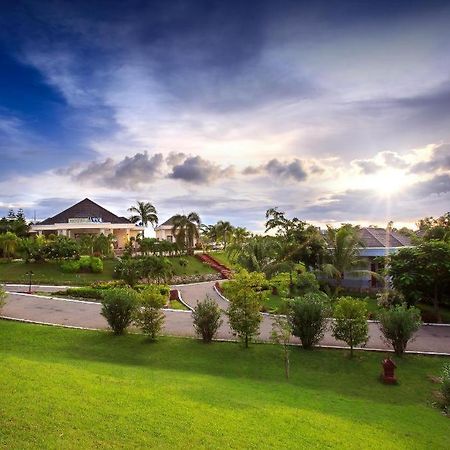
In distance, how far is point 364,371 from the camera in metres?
16.3

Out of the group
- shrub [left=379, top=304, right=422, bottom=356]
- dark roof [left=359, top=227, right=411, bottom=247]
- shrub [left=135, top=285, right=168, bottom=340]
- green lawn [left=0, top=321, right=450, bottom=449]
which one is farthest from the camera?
dark roof [left=359, top=227, right=411, bottom=247]

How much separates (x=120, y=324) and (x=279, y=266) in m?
14.9

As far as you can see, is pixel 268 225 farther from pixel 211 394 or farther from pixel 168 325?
pixel 211 394

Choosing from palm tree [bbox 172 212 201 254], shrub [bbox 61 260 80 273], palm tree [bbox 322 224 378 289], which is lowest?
shrub [bbox 61 260 80 273]

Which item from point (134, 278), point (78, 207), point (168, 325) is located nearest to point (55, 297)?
point (134, 278)

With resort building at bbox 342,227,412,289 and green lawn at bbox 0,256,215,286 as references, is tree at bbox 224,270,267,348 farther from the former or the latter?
green lawn at bbox 0,256,215,286

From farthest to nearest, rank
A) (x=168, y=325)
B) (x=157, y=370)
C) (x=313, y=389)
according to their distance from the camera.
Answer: (x=168, y=325) → (x=157, y=370) → (x=313, y=389)

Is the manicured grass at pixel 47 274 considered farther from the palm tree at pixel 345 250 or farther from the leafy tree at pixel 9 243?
the palm tree at pixel 345 250

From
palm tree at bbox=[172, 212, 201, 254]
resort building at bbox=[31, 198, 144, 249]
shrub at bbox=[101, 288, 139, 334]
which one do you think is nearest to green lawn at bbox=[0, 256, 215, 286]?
palm tree at bbox=[172, 212, 201, 254]

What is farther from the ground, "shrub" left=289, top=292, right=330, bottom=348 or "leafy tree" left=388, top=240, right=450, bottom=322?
"leafy tree" left=388, top=240, right=450, bottom=322

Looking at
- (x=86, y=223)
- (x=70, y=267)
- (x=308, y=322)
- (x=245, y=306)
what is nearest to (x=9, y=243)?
(x=70, y=267)

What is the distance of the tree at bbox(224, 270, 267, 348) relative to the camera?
60.3 feet

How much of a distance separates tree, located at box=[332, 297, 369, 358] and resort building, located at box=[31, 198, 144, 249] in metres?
43.1

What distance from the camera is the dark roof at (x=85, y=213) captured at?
59362mm
